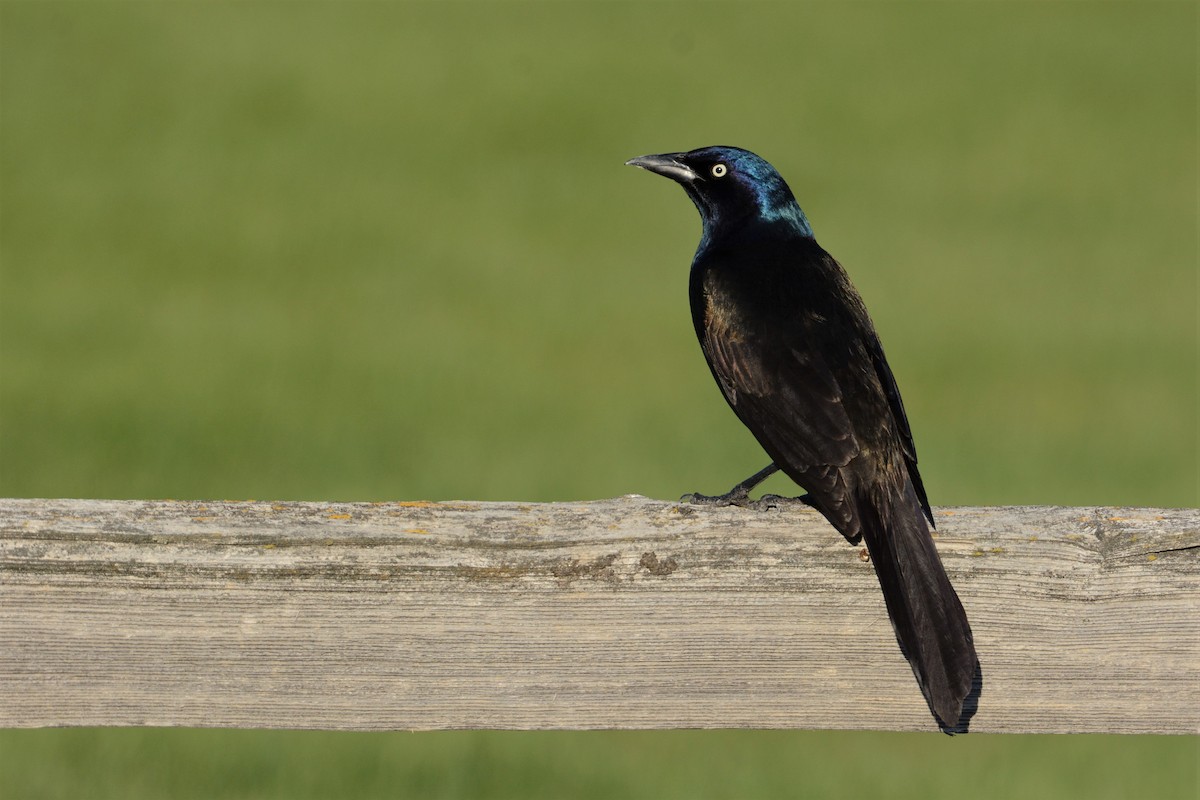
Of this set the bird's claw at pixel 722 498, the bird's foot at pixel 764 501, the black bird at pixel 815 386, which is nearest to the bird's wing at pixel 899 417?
the black bird at pixel 815 386

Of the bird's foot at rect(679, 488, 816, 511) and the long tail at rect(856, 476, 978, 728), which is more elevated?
the bird's foot at rect(679, 488, 816, 511)

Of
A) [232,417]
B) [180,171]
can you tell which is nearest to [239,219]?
[180,171]

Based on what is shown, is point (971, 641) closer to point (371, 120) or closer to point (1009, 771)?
point (1009, 771)

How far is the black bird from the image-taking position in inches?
112

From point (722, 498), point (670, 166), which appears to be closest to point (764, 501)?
→ point (722, 498)

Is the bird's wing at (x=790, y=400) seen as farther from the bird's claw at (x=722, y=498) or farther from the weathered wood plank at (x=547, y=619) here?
the weathered wood plank at (x=547, y=619)

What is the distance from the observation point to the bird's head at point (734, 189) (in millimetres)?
5023

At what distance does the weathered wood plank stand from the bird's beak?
240 cm

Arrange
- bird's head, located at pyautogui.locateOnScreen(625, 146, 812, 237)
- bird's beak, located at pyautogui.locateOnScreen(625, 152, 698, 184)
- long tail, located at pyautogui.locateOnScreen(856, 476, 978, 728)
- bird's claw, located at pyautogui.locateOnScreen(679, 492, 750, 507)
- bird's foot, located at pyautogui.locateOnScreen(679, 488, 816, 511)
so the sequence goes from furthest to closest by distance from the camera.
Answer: bird's beak, located at pyautogui.locateOnScreen(625, 152, 698, 184)
bird's head, located at pyautogui.locateOnScreen(625, 146, 812, 237)
bird's claw, located at pyautogui.locateOnScreen(679, 492, 750, 507)
bird's foot, located at pyautogui.locateOnScreen(679, 488, 816, 511)
long tail, located at pyautogui.locateOnScreen(856, 476, 978, 728)

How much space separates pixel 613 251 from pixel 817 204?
2725 millimetres

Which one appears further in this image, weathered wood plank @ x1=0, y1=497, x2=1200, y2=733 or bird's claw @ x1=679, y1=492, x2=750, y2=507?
bird's claw @ x1=679, y1=492, x2=750, y2=507

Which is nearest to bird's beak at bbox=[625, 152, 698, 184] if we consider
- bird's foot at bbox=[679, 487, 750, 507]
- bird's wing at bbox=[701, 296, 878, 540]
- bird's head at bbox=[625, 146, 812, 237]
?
bird's head at bbox=[625, 146, 812, 237]

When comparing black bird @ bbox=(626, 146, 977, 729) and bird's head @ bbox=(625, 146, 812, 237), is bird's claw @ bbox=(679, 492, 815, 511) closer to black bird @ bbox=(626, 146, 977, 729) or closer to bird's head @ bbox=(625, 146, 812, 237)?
black bird @ bbox=(626, 146, 977, 729)

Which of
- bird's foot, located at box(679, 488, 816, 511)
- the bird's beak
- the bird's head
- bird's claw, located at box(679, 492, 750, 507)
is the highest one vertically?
the bird's beak
